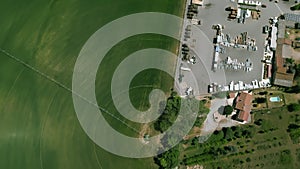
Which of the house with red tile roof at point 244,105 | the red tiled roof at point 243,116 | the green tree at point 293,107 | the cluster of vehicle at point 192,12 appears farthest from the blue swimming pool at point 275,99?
the cluster of vehicle at point 192,12

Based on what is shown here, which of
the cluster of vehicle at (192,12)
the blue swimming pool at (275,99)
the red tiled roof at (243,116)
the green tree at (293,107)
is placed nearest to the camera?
the red tiled roof at (243,116)

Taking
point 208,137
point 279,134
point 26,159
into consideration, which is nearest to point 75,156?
point 26,159

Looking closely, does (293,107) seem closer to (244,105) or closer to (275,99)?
(275,99)

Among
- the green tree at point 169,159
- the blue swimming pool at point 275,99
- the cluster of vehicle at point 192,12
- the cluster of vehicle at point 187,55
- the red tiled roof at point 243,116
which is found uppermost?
the cluster of vehicle at point 192,12

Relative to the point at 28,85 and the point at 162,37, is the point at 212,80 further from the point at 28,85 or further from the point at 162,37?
the point at 28,85

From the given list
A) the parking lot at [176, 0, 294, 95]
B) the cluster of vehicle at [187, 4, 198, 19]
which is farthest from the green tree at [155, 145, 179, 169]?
the cluster of vehicle at [187, 4, 198, 19]

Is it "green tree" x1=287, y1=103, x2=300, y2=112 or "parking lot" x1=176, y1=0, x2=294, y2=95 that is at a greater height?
"parking lot" x1=176, y1=0, x2=294, y2=95

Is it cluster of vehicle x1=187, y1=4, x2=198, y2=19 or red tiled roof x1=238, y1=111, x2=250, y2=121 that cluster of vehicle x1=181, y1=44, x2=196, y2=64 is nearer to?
cluster of vehicle x1=187, y1=4, x2=198, y2=19

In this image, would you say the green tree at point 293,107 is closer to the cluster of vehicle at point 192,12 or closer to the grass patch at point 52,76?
the grass patch at point 52,76
